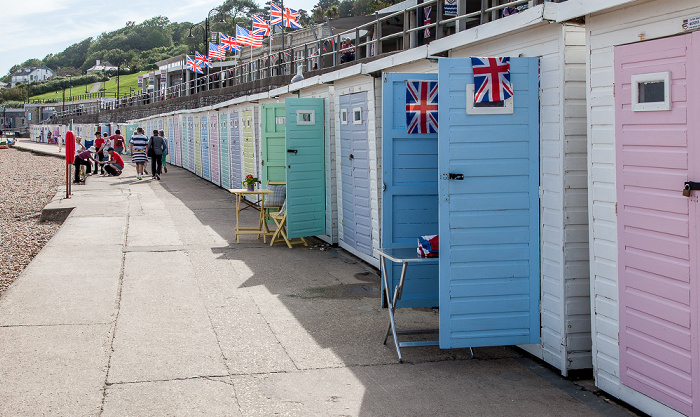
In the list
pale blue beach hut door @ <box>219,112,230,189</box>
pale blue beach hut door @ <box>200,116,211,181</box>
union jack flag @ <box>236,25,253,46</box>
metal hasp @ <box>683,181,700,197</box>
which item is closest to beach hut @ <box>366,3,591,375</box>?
metal hasp @ <box>683,181,700,197</box>

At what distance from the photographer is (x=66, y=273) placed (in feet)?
28.7

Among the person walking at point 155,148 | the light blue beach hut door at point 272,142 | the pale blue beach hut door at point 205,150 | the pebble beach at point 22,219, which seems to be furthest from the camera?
the person walking at point 155,148

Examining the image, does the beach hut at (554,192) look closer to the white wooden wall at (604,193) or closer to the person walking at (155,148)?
the white wooden wall at (604,193)

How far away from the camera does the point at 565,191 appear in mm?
5340

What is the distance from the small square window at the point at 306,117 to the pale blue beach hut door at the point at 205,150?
11.6 m

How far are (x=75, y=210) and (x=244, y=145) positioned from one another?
162 inches

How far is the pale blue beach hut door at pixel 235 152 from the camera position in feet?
58.9

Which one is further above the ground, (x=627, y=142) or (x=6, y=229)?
(x=627, y=142)

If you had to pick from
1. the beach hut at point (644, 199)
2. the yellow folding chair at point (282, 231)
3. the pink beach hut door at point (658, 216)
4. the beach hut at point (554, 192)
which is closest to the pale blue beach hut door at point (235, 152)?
the yellow folding chair at point (282, 231)

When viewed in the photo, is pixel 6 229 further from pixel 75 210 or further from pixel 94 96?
pixel 94 96

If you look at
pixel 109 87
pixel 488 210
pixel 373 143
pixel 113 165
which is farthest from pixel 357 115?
pixel 109 87

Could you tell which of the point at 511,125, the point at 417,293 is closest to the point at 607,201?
the point at 511,125

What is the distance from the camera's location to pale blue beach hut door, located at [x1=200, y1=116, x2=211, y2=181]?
22591mm

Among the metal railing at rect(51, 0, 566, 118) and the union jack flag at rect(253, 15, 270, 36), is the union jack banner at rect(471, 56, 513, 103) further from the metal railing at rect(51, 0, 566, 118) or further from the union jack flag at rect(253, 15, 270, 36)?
the union jack flag at rect(253, 15, 270, 36)
